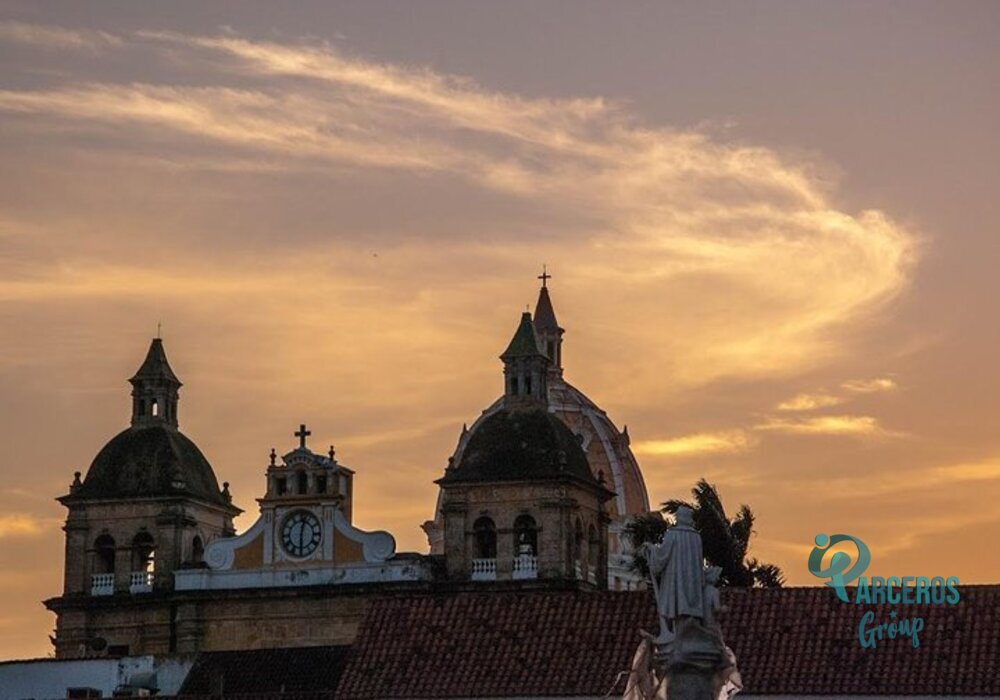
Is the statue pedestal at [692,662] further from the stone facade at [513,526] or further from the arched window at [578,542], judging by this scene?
the arched window at [578,542]

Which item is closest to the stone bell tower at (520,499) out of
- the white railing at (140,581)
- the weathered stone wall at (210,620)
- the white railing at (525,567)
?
the white railing at (525,567)

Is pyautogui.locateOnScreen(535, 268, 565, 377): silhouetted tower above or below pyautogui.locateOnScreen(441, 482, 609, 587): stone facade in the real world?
above

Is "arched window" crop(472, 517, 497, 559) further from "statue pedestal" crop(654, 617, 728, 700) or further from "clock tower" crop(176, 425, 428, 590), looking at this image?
"statue pedestal" crop(654, 617, 728, 700)

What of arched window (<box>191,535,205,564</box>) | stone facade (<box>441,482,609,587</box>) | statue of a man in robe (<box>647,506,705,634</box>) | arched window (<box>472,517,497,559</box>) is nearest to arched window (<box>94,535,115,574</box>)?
arched window (<box>191,535,205,564</box>)

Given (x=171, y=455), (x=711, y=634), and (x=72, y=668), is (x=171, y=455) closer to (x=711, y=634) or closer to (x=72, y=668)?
(x=72, y=668)

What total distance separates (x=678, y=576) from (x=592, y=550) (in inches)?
1863

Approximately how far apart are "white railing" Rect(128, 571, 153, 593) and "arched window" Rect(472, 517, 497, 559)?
30.2 ft

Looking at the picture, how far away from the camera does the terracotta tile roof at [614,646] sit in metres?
53.4

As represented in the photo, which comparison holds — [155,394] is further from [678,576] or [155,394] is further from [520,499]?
[678,576]

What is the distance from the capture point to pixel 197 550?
84438 mm

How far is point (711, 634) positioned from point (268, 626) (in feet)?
151

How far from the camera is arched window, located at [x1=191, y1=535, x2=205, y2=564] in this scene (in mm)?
83938

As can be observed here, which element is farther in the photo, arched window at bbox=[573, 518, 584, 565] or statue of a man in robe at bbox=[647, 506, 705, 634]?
arched window at bbox=[573, 518, 584, 565]

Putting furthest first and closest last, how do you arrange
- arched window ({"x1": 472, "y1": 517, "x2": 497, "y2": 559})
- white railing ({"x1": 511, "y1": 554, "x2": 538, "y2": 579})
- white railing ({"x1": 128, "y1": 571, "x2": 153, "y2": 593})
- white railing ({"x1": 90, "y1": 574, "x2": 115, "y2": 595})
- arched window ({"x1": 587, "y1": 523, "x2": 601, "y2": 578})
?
white railing ({"x1": 90, "y1": 574, "x2": 115, "y2": 595}) → white railing ({"x1": 128, "y1": 571, "x2": 153, "y2": 593}) → arched window ({"x1": 587, "y1": 523, "x2": 601, "y2": 578}) → arched window ({"x1": 472, "y1": 517, "x2": 497, "y2": 559}) → white railing ({"x1": 511, "y1": 554, "x2": 538, "y2": 579})
